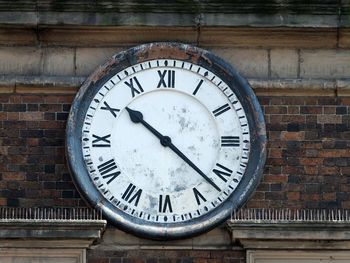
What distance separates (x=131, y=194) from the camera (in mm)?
17953

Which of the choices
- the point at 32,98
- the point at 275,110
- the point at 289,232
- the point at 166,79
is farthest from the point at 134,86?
the point at 289,232

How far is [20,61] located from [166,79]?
4.04ft

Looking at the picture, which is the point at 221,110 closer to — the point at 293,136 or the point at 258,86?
the point at 258,86

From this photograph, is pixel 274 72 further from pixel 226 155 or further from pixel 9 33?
pixel 9 33

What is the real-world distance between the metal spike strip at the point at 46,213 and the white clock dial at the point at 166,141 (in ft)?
0.74

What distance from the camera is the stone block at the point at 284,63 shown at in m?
18.4

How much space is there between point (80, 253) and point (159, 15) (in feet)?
6.86

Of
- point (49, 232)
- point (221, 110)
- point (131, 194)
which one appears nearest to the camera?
point (49, 232)

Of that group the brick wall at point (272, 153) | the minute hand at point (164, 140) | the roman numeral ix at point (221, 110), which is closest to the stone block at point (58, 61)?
the brick wall at point (272, 153)

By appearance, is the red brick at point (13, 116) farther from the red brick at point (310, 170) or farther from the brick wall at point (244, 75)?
the red brick at point (310, 170)

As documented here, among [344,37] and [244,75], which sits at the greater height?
[344,37]

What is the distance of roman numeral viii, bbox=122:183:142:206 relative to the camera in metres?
17.9

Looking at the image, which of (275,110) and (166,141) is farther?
(275,110)

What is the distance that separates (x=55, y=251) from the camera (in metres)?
17.8
